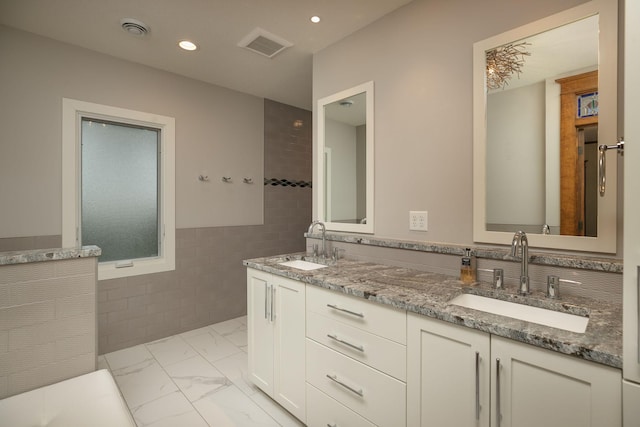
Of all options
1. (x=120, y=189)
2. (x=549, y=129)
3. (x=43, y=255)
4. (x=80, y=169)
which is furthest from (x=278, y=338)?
(x=80, y=169)

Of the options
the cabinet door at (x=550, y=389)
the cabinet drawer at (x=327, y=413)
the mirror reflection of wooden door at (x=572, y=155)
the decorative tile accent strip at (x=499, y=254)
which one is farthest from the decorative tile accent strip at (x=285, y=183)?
the cabinet door at (x=550, y=389)

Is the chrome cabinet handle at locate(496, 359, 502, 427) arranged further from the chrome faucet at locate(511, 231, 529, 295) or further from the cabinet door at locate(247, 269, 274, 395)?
the cabinet door at locate(247, 269, 274, 395)

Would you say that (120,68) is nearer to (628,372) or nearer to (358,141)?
(358,141)

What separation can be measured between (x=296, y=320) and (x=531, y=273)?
1240mm

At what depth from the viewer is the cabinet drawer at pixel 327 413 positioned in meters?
1.49

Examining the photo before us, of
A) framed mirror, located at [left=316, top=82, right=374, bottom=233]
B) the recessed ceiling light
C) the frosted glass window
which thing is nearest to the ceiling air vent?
the recessed ceiling light

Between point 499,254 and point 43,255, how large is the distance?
2.25 m

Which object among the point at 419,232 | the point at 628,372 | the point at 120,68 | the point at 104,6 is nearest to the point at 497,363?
the point at 628,372

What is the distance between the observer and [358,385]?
57.2 inches

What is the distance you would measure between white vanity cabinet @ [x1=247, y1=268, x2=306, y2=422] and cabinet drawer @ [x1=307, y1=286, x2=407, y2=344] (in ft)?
0.42

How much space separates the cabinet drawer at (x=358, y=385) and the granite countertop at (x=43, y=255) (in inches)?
49.6

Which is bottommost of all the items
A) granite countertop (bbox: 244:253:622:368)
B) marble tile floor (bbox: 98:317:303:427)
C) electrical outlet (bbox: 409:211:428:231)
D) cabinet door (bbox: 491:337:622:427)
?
marble tile floor (bbox: 98:317:303:427)

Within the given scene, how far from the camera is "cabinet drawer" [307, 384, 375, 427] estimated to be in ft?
4.88

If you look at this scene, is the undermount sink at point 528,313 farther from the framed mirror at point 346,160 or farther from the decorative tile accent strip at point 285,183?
the decorative tile accent strip at point 285,183
